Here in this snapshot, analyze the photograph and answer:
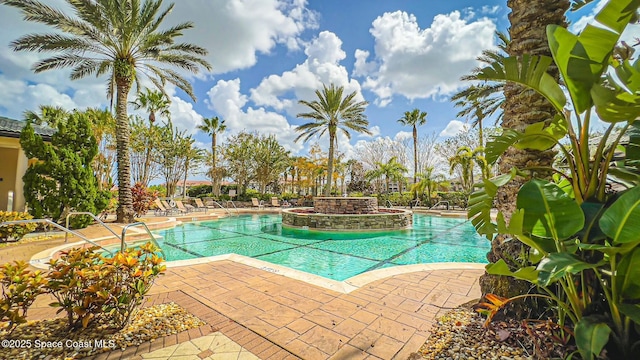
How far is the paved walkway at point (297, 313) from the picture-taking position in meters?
2.58

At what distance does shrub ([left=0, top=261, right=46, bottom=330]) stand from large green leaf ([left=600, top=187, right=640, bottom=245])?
483 centimetres

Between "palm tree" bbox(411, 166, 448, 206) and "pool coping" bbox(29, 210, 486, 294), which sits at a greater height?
"palm tree" bbox(411, 166, 448, 206)

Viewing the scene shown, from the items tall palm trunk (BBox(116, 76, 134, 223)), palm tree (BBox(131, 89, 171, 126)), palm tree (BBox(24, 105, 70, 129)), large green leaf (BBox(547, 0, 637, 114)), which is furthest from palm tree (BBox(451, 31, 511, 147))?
palm tree (BBox(24, 105, 70, 129))

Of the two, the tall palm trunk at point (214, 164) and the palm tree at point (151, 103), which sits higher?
the palm tree at point (151, 103)

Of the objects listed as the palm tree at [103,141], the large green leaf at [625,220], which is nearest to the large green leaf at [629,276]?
the large green leaf at [625,220]

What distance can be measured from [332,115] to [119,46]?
1340 cm

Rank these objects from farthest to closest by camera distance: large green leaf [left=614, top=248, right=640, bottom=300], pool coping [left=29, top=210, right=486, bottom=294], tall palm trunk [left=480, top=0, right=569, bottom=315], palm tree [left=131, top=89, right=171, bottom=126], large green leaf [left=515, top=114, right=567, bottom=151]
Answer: palm tree [left=131, top=89, right=171, bottom=126] < pool coping [left=29, top=210, right=486, bottom=294] < tall palm trunk [left=480, top=0, right=569, bottom=315] < large green leaf [left=515, top=114, right=567, bottom=151] < large green leaf [left=614, top=248, right=640, bottom=300]

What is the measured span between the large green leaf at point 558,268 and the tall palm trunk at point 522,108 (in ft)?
4.47

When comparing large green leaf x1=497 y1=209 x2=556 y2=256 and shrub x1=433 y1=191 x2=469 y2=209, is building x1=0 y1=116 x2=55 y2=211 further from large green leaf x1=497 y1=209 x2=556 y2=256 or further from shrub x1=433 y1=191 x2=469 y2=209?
shrub x1=433 y1=191 x2=469 y2=209

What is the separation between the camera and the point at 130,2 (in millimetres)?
10805

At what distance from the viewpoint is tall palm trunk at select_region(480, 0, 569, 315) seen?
2.89 meters

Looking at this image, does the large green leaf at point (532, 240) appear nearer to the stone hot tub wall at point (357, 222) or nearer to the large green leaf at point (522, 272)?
the large green leaf at point (522, 272)

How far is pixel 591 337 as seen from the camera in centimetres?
156

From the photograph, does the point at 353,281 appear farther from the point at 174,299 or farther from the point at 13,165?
the point at 13,165
